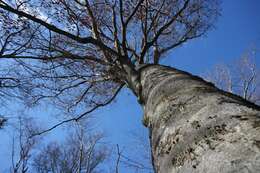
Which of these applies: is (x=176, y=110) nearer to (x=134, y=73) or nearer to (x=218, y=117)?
(x=218, y=117)

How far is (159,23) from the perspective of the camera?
6020mm

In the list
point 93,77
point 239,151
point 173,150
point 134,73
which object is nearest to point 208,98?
point 173,150

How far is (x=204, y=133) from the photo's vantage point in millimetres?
1008

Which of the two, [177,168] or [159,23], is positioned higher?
[159,23]

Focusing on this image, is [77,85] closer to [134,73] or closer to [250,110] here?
[134,73]

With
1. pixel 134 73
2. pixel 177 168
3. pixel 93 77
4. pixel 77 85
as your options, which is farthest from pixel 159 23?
pixel 177 168

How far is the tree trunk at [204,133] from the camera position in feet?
2.53

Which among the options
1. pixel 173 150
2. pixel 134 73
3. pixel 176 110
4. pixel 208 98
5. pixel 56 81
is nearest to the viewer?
pixel 173 150

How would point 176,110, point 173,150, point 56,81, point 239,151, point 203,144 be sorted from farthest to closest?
point 56,81 < point 176,110 < point 173,150 < point 203,144 < point 239,151

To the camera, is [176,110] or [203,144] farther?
[176,110]

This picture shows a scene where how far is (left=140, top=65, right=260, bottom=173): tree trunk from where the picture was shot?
77 centimetres

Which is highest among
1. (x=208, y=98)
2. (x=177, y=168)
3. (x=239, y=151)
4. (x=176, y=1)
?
(x=176, y=1)

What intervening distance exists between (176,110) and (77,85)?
4818mm

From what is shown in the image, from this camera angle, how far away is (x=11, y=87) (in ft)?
19.5
